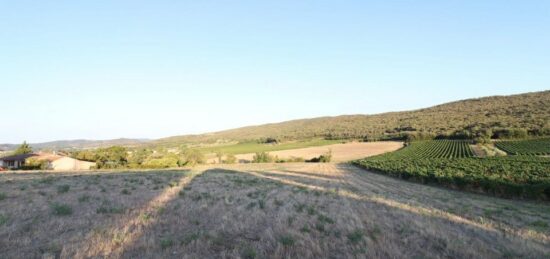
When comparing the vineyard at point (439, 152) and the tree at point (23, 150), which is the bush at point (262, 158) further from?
the tree at point (23, 150)

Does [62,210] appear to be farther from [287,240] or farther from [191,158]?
[191,158]

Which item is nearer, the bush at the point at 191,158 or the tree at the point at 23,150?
the bush at the point at 191,158

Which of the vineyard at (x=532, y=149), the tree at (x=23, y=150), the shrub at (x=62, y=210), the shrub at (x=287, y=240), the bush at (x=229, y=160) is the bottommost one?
the bush at (x=229, y=160)

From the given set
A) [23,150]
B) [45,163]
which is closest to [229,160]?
[45,163]

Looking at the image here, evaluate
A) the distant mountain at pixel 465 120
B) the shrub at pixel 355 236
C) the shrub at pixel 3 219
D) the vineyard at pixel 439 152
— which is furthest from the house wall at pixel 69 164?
the distant mountain at pixel 465 120

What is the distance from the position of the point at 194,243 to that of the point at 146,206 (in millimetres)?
4878

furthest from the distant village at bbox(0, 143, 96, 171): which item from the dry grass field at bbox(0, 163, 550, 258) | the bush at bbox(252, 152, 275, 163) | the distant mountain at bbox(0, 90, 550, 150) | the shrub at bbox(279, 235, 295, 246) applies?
the distant mountain at bbox(0, 90, 550, 150)

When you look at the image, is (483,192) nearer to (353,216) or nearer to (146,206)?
(353,216)

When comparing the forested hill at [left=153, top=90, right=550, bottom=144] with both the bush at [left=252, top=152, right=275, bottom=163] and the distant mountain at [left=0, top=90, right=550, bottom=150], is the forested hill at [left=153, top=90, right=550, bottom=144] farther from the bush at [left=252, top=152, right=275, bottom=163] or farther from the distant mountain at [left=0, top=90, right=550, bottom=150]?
the bush at [left=252, top=152, right=275, bottom=163]

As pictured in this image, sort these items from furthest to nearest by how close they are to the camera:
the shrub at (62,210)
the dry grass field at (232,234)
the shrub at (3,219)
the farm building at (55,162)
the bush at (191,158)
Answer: the bush at (191,158), the farm building at (55,162), the shrub at (62,210), the shrub at (3,219), the dry grass field at (232,234)

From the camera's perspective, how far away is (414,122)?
153 meters

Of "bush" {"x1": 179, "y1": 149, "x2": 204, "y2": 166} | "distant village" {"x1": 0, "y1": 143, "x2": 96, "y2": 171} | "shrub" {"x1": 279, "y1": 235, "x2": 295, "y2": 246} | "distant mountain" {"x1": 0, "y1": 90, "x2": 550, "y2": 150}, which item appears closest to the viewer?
"shrub" {"x1": 279, "y1": 235, "x2": 295, "y2": 246}

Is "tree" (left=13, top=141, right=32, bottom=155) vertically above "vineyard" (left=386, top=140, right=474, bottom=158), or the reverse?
"tree" (left=13, top=141, right=32, bottom=155)

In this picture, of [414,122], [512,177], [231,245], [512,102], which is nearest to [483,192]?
[512,177]
